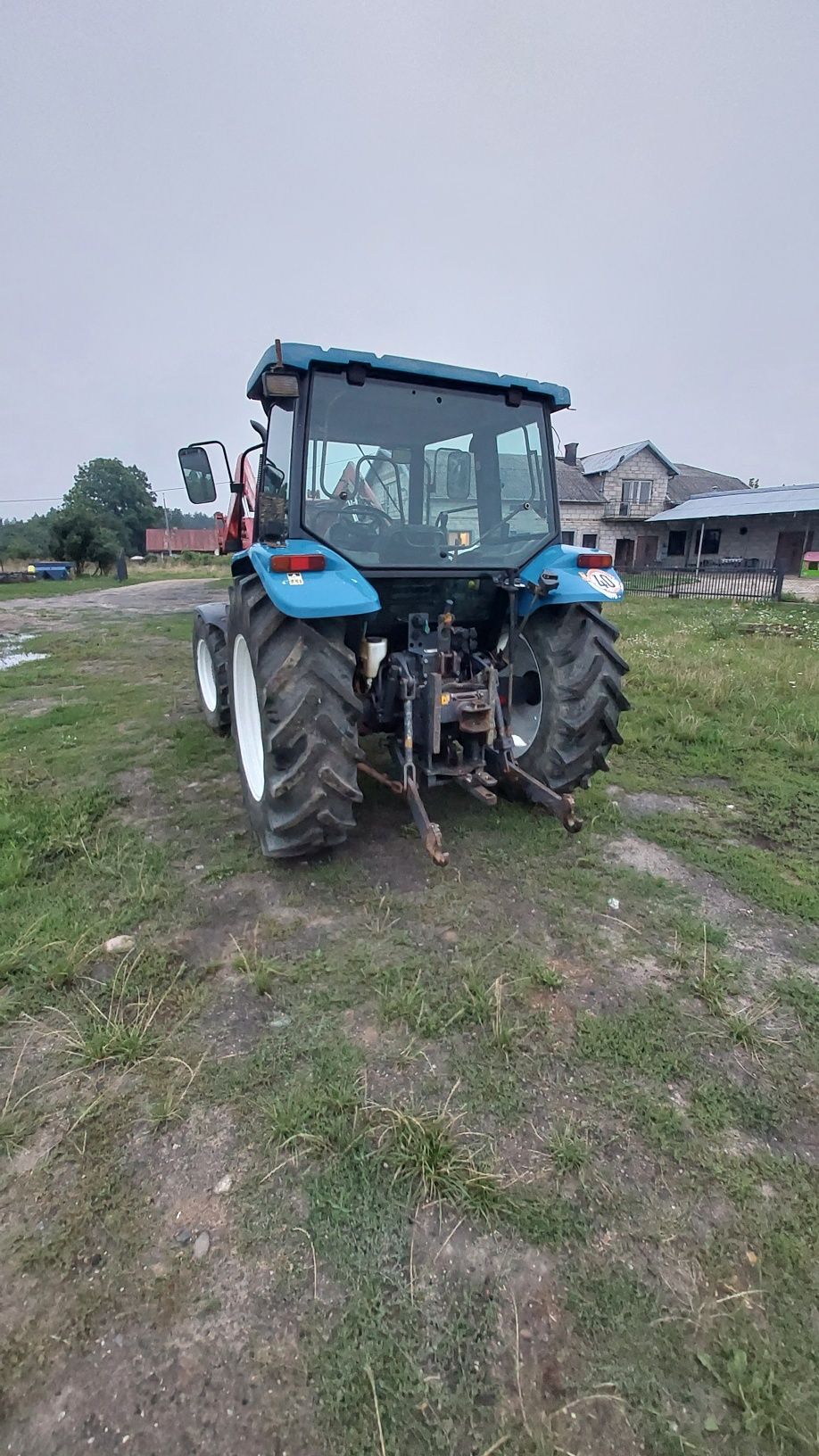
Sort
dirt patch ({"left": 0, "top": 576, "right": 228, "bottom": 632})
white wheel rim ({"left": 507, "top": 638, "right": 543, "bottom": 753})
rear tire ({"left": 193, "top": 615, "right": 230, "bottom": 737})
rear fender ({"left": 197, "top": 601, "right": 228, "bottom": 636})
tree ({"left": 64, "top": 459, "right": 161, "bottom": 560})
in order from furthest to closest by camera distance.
Answer: tree ({"left": 64, "top": 459, "right": 161, "bottom": 560})
dirt patch ({"left": 0, "top": 576, "right": 228, "bottom": 632})
rear fender ({"left": 197, "top": 601, "right": 228, "bottom": 636})
rear tire ({"left": 193, "top": 615, "right": 230, "bottom": 737})
white wheel rim ({"left": 507, "top": 638, "right": 543, "bottom": 753})

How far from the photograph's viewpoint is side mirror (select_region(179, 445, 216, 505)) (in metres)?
4.42

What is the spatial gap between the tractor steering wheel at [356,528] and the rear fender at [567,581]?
814mm

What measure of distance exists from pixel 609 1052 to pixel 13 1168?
5.54 ft

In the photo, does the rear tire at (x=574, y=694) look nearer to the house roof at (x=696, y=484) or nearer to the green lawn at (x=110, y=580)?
the green lawn at (x=110, y=580)

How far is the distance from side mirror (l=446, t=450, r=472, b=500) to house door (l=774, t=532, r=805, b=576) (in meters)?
27.2

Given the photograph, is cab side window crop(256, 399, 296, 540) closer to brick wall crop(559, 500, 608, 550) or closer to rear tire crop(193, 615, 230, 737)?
rear tire crop(193, 615, 230, 737)

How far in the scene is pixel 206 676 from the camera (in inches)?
210

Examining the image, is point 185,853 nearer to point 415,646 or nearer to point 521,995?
point 415,646

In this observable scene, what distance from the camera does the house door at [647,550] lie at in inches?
1214

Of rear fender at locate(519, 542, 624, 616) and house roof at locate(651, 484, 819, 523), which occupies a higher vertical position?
house roof at locate(651, 484, 819, 523)

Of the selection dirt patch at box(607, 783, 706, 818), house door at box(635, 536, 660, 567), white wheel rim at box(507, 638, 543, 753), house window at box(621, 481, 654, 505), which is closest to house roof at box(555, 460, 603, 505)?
house window at box(621, 481, 654, 505)

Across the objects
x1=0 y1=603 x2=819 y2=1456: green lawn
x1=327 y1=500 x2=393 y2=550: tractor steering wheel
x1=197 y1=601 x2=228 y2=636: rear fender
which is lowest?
x1=0 y1=603 x2=819 y2=1456: green lawn

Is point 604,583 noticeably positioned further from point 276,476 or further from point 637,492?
point 637,492

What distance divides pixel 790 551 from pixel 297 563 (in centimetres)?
Answer: 2938
